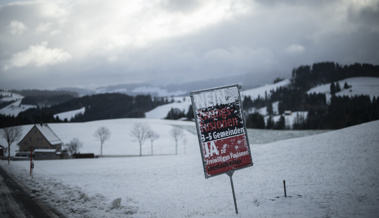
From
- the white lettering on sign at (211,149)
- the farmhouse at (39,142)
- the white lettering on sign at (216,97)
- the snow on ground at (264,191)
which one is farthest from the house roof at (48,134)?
the white lettering on sign at (216,97)

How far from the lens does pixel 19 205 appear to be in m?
12.3

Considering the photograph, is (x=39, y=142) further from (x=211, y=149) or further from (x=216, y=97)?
(x=216, y=97)

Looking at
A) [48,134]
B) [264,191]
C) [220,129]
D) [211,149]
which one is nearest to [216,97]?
[220,129]

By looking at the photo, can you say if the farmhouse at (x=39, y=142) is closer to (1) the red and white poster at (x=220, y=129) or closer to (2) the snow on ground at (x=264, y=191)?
(2) the snow on ground at (x=264, y=191)

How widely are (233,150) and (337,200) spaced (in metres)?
7.03

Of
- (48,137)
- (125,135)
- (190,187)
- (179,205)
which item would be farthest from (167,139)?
(179,205)

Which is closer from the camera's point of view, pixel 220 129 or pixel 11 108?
pixel 220 129

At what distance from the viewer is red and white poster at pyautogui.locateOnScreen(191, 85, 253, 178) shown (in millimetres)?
10203

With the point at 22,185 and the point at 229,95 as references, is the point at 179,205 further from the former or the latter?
the point at 22,185

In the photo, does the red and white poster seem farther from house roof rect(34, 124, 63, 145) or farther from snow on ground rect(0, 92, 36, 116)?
snow on ground rect(0, 92, 36, 116)

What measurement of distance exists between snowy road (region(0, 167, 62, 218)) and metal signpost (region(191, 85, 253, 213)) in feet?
29.9

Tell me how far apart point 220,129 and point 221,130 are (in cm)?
8

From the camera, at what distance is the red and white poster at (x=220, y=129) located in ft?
33.5

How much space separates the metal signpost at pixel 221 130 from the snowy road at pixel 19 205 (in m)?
9.10
